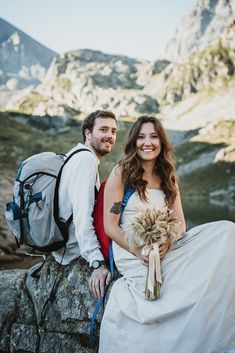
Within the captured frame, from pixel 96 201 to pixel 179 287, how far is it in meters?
1.87

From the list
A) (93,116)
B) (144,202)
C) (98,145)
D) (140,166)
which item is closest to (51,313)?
(144,202)

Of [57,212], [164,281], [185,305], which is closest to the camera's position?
[185,305]

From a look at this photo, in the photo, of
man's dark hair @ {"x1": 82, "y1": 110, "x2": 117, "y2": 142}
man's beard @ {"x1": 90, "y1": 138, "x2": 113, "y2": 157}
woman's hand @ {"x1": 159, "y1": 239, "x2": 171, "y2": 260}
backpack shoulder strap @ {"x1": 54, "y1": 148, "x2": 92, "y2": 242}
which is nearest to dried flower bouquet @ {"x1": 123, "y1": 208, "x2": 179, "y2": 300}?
woman's hand @ {"x1": 159, "y1": 239, "x2": 171, "y2": 260}

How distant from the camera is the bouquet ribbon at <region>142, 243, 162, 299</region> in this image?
3895mm

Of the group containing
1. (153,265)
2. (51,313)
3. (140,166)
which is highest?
(140,166)

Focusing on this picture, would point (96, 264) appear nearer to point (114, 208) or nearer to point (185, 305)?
point (114, 208)

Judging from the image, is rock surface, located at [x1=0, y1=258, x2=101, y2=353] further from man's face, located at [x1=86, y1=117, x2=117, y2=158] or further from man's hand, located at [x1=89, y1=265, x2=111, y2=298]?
man's face, located at [x1=86, y1=117, x2=117, y2=158]

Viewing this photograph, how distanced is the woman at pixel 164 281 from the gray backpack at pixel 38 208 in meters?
0.96

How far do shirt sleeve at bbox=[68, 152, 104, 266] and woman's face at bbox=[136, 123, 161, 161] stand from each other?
0.72 m

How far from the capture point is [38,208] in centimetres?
496

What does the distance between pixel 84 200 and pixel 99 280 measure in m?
1.14

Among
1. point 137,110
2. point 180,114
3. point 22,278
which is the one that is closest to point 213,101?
point 180,114

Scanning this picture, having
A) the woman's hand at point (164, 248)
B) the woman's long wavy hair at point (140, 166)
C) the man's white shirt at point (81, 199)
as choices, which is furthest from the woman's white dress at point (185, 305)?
the woman's long wavy hair at point (140, 166)

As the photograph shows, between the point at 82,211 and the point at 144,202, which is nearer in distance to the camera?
the point at 144,202
